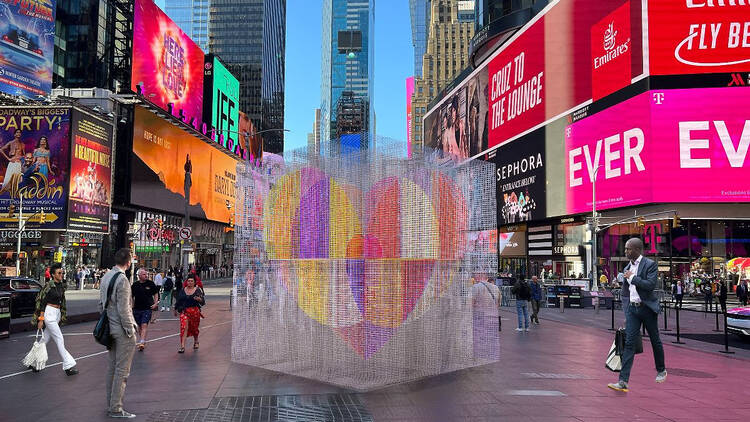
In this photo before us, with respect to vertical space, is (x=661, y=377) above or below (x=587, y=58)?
below

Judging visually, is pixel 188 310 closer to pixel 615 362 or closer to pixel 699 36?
pixel 615 362

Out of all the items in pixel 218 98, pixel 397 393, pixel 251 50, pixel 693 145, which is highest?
pixel 251 50

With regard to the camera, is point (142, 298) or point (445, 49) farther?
point (445, 49)

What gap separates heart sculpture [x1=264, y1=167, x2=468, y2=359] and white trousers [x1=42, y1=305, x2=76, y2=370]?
3924 mm

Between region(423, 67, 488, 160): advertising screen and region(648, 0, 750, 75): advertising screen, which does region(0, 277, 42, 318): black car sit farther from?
region(423, 67, 488, 160): advertising screen

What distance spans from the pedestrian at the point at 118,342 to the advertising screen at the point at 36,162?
42109 mm

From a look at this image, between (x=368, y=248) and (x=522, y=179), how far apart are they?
5288 centimetres

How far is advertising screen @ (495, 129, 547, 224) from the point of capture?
181 ft

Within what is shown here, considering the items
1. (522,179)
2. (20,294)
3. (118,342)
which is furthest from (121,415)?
(522,179)

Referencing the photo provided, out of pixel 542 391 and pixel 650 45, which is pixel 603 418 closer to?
pixel 542 391

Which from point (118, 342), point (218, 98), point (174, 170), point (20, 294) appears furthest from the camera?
point (218, 98)

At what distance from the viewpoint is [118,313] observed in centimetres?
A: 693

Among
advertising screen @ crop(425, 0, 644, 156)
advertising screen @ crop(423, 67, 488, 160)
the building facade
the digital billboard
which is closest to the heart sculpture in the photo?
advertising screen @ crop(425, 0, 644, 156)

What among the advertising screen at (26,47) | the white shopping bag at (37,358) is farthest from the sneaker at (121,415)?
the advertising screen at (26,47)
